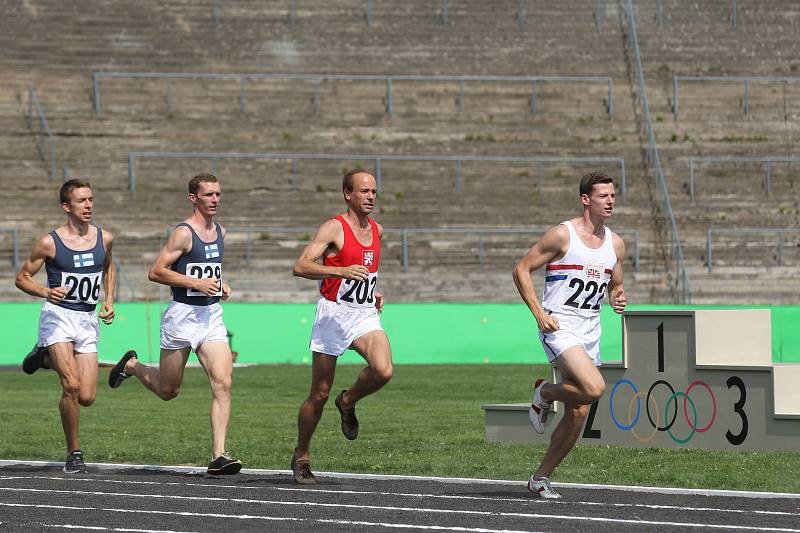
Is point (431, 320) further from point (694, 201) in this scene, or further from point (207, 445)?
point (207, 445)

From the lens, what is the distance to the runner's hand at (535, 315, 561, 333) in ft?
32.2

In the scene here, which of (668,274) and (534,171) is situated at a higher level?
(534,171)

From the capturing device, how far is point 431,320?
29234mm

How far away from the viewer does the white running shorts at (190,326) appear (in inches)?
461

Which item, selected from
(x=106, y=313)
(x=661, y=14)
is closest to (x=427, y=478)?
(x=106, y=313)

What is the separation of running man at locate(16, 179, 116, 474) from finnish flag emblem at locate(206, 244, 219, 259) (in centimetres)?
91

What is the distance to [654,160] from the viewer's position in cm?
3631

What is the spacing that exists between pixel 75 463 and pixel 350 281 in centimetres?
267

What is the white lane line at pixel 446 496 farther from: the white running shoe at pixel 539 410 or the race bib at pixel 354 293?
the race bib at pixel 354 293

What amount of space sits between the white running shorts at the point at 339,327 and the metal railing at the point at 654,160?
21.9 metres

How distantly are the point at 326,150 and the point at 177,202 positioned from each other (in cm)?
402

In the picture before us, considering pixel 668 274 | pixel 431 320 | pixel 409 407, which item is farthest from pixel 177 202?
pixel 409 407

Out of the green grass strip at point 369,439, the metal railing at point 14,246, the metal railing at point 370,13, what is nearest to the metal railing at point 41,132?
the metal railing at point 14,246

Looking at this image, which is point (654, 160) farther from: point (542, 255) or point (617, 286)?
point (542, 255)
